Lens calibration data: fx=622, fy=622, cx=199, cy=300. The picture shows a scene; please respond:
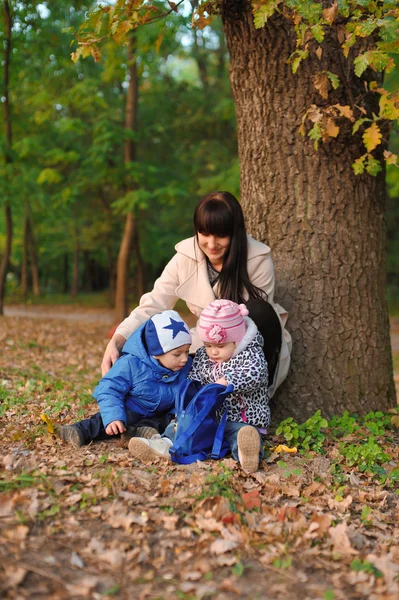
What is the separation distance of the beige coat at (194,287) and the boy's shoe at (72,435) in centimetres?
76

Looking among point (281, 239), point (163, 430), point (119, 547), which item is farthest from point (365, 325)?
point (119, 547)

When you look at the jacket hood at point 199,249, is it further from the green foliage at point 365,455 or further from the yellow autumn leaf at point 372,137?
the green foliage at point 365,455

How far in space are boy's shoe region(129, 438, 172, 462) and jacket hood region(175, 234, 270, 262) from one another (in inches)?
57.7

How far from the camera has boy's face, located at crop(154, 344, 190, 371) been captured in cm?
415

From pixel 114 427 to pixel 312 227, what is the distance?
2232 mm

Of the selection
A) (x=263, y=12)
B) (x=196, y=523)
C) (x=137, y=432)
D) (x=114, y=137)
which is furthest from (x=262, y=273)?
(x=114, y=137)

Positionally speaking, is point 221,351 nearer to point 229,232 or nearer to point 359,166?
point 229,232

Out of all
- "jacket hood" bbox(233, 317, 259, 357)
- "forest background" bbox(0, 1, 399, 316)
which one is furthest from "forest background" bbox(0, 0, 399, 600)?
"forest background" bbox(0, 1, 399, 316)

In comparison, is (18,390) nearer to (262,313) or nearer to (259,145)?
(262,313)

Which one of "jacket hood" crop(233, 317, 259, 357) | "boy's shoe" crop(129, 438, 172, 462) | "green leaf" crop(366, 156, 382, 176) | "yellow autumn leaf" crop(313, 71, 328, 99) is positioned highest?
"yellow autumn leaf" crop(313, 71, 328, 99)

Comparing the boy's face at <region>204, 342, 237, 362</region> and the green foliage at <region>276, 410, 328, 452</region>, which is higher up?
the boy's face at <region>204, 342, 237, 362</region>

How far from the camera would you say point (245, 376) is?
3949 mm

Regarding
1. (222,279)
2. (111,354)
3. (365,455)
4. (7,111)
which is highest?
(7,111)

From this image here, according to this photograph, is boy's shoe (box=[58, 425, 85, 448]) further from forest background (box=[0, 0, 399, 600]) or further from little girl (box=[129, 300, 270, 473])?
little girl (box=[129, 300, 270, 473])
